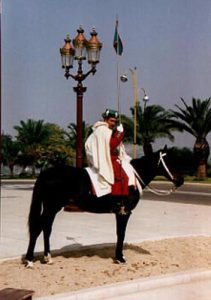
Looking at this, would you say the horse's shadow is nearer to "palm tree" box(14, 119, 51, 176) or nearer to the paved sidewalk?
the paved sidewalk

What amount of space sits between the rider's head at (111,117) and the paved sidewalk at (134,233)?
6.69 feet

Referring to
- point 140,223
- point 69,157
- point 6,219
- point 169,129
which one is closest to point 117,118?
point 140,223

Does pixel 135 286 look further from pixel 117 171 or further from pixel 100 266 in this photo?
pixel 117 171

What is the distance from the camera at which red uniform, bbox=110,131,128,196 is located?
6.92 m

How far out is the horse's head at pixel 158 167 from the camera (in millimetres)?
7176

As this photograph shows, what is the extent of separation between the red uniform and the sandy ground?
0.99 m

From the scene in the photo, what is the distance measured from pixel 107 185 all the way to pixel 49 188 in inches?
29.1

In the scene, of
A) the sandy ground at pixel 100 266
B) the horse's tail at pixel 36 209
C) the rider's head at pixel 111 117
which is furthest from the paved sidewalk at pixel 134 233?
the rider's head at pixel 111 117

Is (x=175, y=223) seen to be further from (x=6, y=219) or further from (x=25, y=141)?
(x=25, y=141)

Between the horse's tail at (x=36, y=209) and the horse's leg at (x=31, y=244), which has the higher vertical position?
the horse's tail at (x=36, y=209)

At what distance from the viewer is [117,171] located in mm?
6984

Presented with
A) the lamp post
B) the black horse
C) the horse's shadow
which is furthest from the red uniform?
the lamp post

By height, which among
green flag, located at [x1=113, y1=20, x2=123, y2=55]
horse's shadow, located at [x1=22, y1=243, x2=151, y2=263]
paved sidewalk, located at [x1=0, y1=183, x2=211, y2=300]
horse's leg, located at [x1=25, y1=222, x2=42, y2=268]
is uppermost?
green flag, located at [x1=113, y1=20, x2=123, y2=55]

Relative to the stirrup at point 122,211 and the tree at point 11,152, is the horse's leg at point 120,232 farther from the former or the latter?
the tree at point 11,152
